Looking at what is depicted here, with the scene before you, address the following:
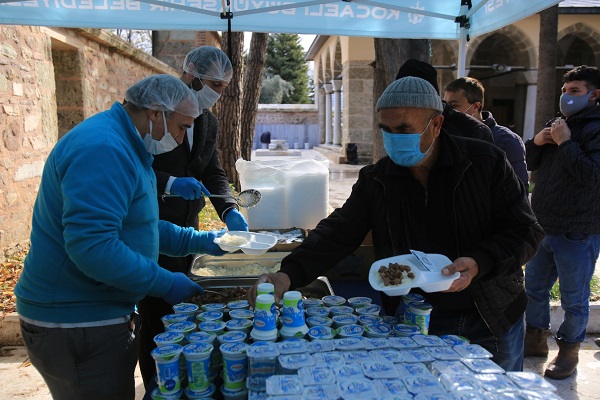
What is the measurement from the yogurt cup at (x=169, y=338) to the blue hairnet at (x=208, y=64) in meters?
1.67

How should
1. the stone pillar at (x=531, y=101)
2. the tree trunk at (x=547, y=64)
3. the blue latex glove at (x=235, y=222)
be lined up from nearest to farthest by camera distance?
the blue latex glove at (x=235, y=222) < the tree trunk at (x=547, y=64) < the stone pillar at (x=531, y=101)

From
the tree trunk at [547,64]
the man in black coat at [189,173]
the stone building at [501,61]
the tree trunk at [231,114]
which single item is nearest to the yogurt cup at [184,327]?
the man in black coat at [189,173]

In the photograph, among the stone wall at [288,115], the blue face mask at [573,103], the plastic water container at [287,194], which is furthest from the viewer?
the stone wall at [288,115]

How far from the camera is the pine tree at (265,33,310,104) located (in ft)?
136

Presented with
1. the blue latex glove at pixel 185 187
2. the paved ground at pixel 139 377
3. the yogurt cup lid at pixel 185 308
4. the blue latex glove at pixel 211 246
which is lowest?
the paved ground at pixel 139 377

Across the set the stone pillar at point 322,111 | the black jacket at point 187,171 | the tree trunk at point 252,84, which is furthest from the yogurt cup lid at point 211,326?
the stone pillar at point 322,111

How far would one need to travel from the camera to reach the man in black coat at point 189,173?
Answer: 2459mm

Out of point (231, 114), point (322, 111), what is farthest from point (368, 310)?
point (322, 111)

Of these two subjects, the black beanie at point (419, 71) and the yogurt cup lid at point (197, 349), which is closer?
the yogurt cup lid at point (197, 349)

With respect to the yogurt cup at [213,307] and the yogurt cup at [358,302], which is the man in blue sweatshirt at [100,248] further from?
the yogurt cup at [358,302]

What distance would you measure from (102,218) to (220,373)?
24.0 inches

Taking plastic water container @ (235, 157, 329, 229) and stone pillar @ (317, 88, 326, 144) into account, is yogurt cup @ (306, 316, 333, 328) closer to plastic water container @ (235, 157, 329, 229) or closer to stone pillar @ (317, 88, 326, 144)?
plastic water container @ (235, 157, 329, 229)

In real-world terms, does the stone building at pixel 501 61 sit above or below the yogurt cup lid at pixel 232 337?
above

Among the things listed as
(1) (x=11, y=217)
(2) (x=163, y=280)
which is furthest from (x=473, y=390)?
(1) (x=11, y=217)
